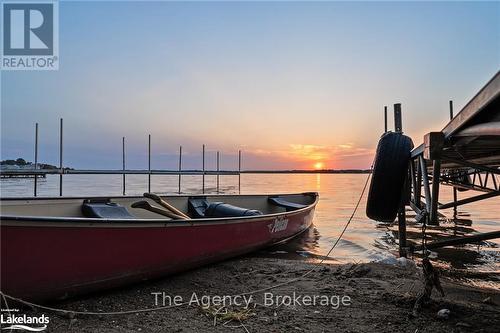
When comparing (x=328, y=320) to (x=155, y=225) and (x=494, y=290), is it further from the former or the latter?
(x=494, y=290)

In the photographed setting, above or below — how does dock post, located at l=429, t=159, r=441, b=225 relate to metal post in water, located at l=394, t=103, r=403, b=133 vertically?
below

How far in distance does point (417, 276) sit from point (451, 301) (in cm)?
156

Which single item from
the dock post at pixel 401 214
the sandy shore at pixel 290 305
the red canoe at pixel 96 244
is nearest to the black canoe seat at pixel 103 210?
the red canoe at pixel 96 244

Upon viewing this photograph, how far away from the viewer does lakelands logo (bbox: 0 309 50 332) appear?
12.8 feet

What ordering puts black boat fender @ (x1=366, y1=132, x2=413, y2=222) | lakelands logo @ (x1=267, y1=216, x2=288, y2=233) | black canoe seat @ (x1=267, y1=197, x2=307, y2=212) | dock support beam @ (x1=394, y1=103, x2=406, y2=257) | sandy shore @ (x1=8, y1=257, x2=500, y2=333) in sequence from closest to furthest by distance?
sandy shore @ (x1=8, y1=257, x2=500, y2=333), black boat fender @ (x1=366, y1=132, x2=413, y2=222), dock support beam @ (x1=394, y1=103, x2=406, y2=257), lakelands logo @ (x1=267, y1=216, x2=288, y2=233), black canoe seat @ (x1=267, y1=197, x2=307, y2=212)

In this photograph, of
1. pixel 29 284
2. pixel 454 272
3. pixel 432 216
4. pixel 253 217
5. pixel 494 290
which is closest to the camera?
pixel 29 284

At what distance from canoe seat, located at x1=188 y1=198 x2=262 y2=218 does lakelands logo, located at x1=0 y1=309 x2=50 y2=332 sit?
4.96 meters

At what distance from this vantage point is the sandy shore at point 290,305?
4.16m

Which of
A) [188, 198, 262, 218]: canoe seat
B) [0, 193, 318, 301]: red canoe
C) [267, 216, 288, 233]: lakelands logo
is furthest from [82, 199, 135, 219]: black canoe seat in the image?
[267, 216, 288, 233]: lakelands logo

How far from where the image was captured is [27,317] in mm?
4145

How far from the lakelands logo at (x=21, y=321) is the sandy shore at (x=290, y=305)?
0.32ft

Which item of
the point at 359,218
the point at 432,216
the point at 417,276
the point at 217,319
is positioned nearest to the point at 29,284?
the point at 217,319

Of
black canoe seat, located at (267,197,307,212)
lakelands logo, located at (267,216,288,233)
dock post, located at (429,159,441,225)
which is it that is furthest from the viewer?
black canoe seat, located at (267,197,307,212)

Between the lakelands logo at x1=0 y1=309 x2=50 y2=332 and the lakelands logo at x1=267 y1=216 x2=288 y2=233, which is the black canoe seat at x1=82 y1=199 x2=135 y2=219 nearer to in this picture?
the lakelands logo at x1=0 y1=309 x2=50 y2=332
